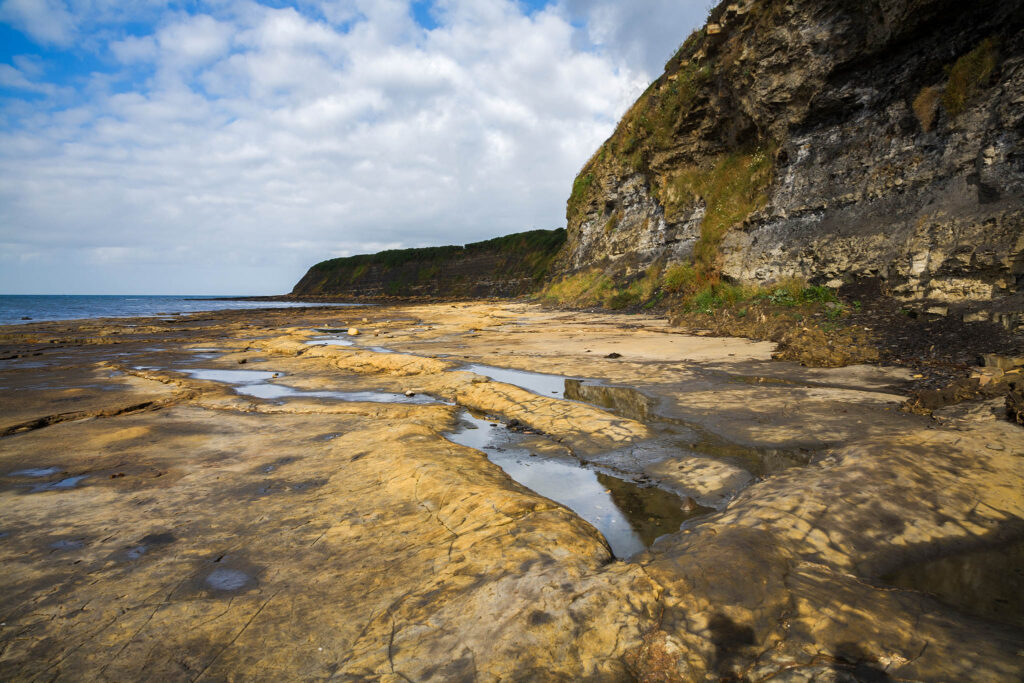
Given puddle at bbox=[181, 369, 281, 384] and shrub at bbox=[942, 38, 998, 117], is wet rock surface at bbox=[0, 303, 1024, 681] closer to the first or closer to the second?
puddle at bbox=[181, 369, 281, 384]

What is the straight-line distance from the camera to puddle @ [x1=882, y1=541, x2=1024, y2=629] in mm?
2230

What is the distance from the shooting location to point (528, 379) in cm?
870

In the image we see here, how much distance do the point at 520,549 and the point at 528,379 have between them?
608 cm

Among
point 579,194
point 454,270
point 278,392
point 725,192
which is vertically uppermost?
point 579,194

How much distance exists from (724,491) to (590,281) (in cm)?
2368

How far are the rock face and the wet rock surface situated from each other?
546 cm

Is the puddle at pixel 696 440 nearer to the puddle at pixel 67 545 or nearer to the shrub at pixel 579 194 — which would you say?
the puddle at pixel 67 545

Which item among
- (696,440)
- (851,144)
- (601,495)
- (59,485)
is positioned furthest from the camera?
(851,144)

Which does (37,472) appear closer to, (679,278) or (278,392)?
(278,392)

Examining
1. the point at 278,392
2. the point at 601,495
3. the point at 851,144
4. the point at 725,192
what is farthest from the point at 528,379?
the point at 725,192

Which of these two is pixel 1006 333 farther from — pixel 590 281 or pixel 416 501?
pixel 590 281

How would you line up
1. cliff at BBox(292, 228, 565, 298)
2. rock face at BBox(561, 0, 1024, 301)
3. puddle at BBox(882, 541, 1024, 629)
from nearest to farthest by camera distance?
puddle at BBox(882, 541, 1024, 629) < rock face at BBox(561, 0, 1024, 301) < cliff at BBox(292, 228, 565, 298)

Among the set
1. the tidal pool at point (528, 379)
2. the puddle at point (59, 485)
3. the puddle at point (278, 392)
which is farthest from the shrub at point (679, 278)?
the puddle at point (59, 485)

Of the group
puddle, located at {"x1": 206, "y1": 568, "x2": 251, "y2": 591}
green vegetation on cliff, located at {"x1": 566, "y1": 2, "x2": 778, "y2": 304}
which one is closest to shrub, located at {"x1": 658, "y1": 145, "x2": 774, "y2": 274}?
green vegetation on cliff, located at {"x1": 566, "y1": 2, "x2": 778, "y2": 304}
